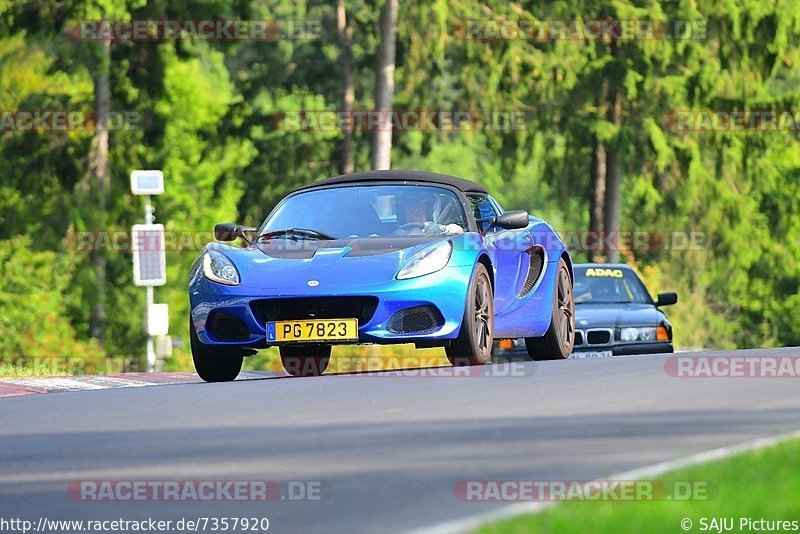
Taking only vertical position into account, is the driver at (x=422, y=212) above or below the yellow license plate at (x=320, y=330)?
above

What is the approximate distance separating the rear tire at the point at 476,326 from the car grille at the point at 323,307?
753 mm

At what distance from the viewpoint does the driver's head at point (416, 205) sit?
14.5 meters

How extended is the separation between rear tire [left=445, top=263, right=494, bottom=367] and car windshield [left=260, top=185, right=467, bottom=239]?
23.8 inches

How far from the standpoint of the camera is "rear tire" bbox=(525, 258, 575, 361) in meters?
16.0

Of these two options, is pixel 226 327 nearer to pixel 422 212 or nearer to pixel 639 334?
pixel 422 212

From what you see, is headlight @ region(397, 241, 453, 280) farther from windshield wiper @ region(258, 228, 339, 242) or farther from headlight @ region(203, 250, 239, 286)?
headlight @ region(203, 250, 239, 286)

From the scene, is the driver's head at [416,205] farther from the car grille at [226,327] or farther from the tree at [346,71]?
the tree at [346,71]

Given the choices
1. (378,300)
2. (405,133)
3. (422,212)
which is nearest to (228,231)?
(422,212)

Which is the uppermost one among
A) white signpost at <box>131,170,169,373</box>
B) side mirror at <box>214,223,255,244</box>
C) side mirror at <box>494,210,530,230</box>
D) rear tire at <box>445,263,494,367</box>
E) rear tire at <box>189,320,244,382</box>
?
side mirror at <box>494,210,530,230</box>

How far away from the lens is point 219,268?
13.7m

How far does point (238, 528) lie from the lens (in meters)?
6.43

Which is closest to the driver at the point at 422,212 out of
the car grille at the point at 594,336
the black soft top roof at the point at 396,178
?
the black soft top roof at the point at 396,178

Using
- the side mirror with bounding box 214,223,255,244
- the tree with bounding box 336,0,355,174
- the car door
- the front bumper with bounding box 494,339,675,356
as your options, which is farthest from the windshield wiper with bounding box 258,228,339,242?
the tree with bounding box 336,0,355,174

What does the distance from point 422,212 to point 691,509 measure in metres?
8.58
